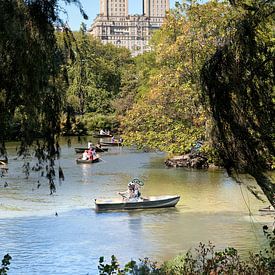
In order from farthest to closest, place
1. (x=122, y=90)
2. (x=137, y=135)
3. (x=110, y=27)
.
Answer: (x=110, y=27), (x=122, y=90), (x=137, y=135)

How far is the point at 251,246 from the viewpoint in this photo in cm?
1184

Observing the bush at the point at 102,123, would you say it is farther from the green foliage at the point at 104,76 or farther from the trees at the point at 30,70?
the trees at the point at 30,70

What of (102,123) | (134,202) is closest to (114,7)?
(102,123)

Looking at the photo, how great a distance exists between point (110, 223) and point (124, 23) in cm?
13718

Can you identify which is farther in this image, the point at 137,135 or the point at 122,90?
the point at 122,90

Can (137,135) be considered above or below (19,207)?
A: above

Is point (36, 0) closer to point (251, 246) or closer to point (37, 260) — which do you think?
point (37, 260)

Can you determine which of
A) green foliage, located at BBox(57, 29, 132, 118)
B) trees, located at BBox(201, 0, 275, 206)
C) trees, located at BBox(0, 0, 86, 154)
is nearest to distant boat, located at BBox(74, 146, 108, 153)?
green foliage, located at BBox(57, 29, 132, 118)

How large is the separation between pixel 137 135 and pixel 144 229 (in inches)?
398

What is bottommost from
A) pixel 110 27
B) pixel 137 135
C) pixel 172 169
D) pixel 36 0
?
pixel 172 169

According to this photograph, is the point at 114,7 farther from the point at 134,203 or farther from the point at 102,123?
the point at 134,203

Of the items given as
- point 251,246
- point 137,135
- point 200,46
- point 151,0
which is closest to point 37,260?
point 251,246

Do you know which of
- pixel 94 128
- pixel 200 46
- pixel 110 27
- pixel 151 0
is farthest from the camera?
pixel 151 0

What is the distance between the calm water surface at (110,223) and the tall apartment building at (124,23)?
394 ft
